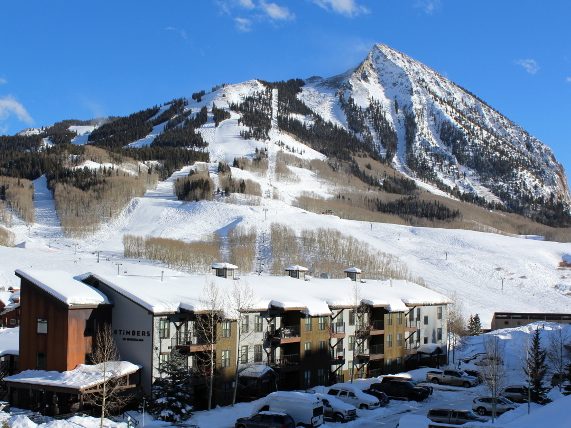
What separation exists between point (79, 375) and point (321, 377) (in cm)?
1981

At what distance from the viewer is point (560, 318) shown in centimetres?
9669

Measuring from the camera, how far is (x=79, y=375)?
3850 centimetres

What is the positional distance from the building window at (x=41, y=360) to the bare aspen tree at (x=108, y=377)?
3012 mm

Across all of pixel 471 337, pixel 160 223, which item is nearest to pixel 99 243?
pixel 160 223

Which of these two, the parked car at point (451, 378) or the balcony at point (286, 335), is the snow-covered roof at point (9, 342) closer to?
the balcony at point (286, 335)

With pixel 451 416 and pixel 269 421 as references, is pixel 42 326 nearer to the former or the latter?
pixel 269 421

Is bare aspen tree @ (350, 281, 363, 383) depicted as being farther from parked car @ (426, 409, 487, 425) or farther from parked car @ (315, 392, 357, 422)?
parked car @ (426, 409, 487, 425)

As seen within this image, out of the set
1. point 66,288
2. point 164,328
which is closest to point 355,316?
point 164,328

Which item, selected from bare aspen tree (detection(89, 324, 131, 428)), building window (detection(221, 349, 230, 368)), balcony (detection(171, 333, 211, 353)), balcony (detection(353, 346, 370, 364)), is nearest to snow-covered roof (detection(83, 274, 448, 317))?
balcony (detection(171, 333, 211, 353))

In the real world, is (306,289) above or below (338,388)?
above

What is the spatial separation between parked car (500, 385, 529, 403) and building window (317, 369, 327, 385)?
1288cm

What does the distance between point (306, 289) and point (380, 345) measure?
27.5 ft

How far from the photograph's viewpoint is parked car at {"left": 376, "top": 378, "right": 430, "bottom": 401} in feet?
156

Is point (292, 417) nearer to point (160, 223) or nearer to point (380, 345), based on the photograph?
point (380, 345)
